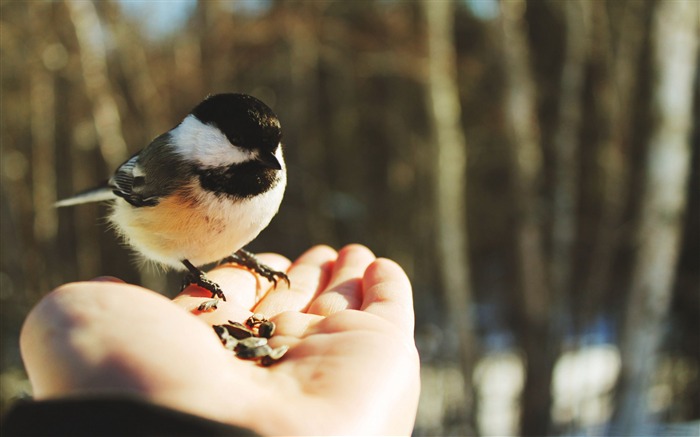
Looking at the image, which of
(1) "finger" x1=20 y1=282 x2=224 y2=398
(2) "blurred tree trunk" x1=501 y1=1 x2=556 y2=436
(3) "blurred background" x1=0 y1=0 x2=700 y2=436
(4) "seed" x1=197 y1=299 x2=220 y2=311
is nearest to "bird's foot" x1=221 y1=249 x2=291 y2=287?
(4) "seed" x1=197 y1=299 x2=220 y2=311

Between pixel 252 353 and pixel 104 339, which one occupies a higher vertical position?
pixel 104 339

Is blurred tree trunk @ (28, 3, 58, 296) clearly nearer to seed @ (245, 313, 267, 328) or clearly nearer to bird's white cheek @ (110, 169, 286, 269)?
bird's white cheek @ (110, 169, 286, 269)

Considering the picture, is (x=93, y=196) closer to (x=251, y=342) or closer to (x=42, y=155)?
(x=251, y=342)

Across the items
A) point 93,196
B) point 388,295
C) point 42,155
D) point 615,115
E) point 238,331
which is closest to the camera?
point 238,331

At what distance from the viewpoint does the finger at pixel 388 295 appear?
104cm

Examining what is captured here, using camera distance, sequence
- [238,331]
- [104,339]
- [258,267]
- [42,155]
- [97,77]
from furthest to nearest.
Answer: [42,155], [97,77], [258,267], [238,331], [104,339]

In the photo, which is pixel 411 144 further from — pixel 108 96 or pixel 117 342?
pixel 117 342

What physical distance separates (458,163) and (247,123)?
1620mm

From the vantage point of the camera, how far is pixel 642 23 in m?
2.74

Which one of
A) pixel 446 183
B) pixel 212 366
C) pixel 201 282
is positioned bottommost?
pixel 446 183

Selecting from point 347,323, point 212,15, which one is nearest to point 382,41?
point 212,15

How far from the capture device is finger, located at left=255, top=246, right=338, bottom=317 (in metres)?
1.29

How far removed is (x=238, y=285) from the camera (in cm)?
139

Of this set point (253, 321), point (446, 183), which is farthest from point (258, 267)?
point (446, 183)
